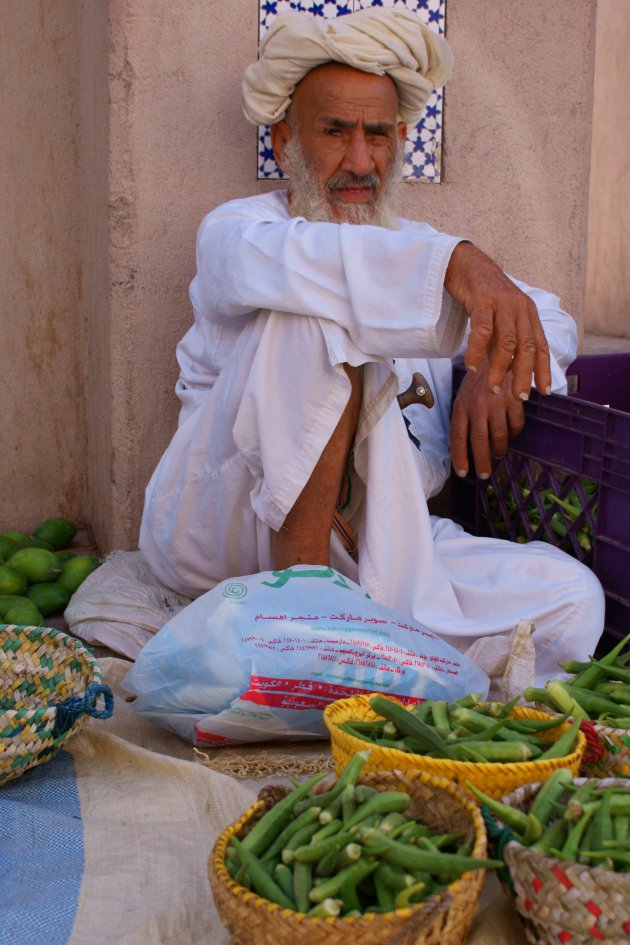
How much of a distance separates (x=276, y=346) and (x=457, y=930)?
65.9 inches

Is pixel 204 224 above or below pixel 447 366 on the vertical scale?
above

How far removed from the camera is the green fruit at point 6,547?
3840mm

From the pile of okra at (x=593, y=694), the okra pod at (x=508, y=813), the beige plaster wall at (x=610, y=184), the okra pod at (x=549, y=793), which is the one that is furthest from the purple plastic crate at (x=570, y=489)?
the beige plaster wall at (x=610, y=184)

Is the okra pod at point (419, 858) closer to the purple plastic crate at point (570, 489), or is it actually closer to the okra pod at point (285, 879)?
the okra pod at point (285, 879)

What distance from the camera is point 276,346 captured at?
113 inches

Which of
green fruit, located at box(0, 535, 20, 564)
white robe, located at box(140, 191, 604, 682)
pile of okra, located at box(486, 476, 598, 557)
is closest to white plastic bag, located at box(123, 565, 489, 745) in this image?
white robe, located at box(140, 191, 604, 682)

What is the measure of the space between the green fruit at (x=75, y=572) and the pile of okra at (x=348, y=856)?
2.09 meters

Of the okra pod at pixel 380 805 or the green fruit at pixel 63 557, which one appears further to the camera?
the green fruit at pixel 63 557

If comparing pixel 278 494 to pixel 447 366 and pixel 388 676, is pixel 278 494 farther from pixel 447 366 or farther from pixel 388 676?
pixel 447 366

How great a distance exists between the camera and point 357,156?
3576mm

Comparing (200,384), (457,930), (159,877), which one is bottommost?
(159,877)

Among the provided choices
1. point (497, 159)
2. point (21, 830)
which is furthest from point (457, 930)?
point (497, 159)

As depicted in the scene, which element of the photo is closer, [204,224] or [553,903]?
[553,903]

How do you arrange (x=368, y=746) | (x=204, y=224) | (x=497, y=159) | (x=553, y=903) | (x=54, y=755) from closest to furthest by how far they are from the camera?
(x=553, y=903) → (x=368, y=746) → (x=54, y=755) → (x=204, y=224) → (x=497, y=159)
